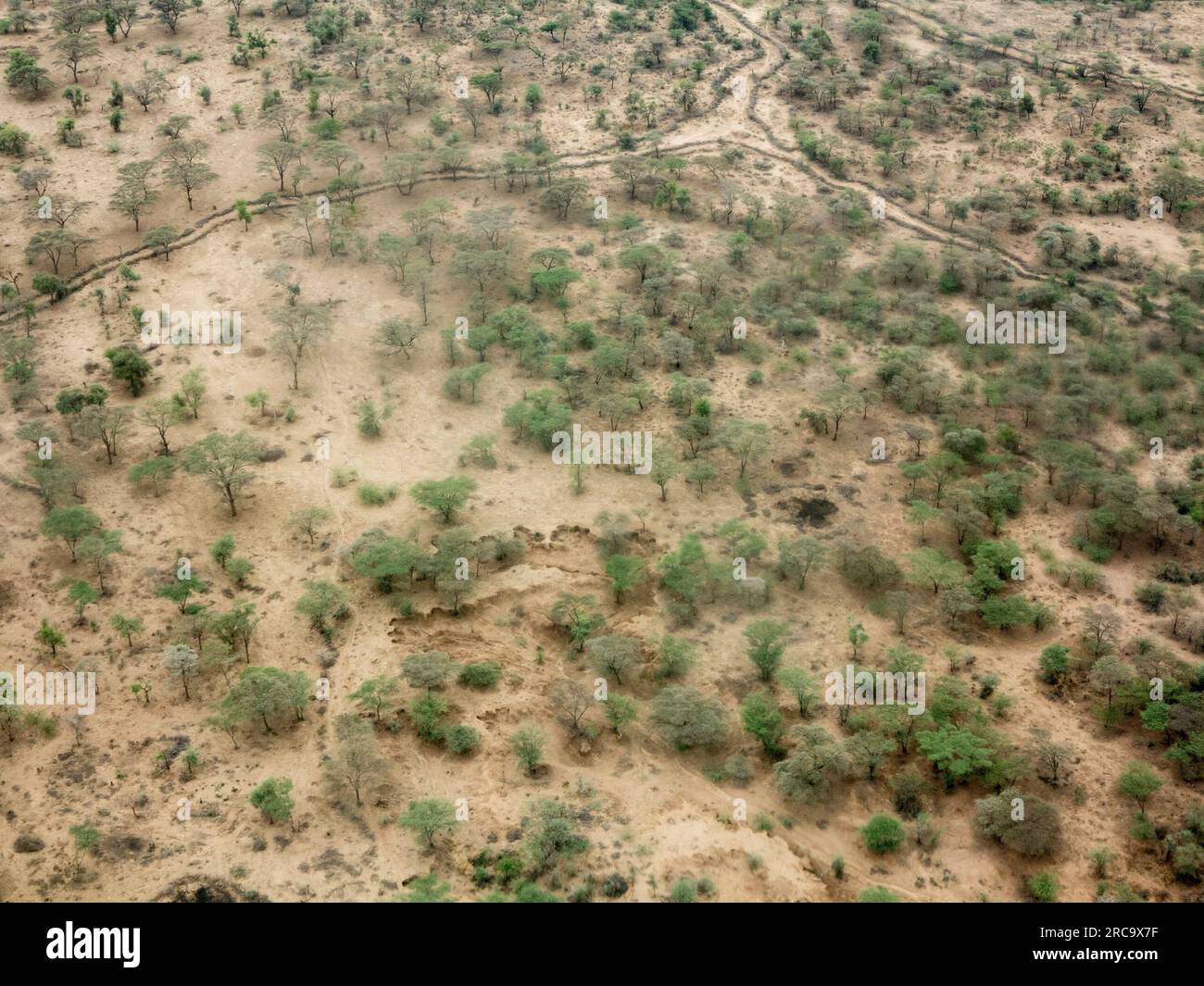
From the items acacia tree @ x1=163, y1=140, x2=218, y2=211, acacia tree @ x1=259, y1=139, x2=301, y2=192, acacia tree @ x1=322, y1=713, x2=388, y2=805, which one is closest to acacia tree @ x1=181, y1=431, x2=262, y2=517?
acacia tree @ x1=322, y1=713, x2=388, y2=805

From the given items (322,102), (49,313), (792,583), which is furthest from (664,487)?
(322,102)

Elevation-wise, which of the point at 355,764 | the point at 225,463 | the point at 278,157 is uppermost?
the point at 278,157

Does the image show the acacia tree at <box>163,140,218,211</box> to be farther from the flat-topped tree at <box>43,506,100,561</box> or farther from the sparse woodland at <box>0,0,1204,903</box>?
the flat-topped tree at <box>43,506,100,561</box>

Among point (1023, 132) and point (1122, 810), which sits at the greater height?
point (1023, 132)

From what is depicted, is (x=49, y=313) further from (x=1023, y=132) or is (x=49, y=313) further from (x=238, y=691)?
(x=1023, y=132)

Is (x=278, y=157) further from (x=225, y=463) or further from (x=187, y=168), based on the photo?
(x=225, y=463)

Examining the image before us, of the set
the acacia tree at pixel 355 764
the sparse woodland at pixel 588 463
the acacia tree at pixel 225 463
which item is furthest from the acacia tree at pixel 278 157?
the acacia tree at pixel 355 764

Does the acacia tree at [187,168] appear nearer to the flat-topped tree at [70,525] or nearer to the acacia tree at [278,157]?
the acacia tree at [278,157]

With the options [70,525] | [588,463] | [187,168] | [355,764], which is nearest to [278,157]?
[187,168]
